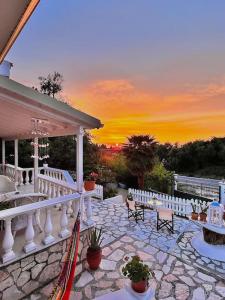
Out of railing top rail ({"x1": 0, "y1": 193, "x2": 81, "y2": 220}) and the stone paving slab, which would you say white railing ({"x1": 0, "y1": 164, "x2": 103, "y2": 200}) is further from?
the stone paving slab

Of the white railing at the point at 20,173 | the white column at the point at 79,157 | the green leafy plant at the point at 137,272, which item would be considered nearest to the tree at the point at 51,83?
the white railing at the point at 20,173

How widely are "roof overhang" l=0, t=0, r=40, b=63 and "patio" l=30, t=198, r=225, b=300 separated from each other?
382 cm

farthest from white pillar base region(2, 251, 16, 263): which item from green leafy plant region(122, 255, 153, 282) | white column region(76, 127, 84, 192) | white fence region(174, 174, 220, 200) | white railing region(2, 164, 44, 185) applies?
white fence region(174, 174, 220, 200)

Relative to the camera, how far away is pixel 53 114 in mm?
3660

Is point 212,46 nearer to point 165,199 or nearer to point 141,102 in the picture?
point 141,102

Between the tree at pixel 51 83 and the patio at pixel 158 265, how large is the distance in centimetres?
1257

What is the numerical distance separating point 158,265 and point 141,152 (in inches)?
311

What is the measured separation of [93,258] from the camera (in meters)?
3.98

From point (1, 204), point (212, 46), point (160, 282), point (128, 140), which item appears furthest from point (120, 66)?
point (160, 282)

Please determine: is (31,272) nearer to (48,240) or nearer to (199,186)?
(48,240)

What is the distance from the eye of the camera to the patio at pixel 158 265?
140 inches

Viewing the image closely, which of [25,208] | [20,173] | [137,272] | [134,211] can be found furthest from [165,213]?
[20,173]

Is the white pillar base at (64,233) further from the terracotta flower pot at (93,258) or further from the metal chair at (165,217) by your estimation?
the metal chair at (165,217)

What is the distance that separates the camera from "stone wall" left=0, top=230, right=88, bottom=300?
311 centimetres
